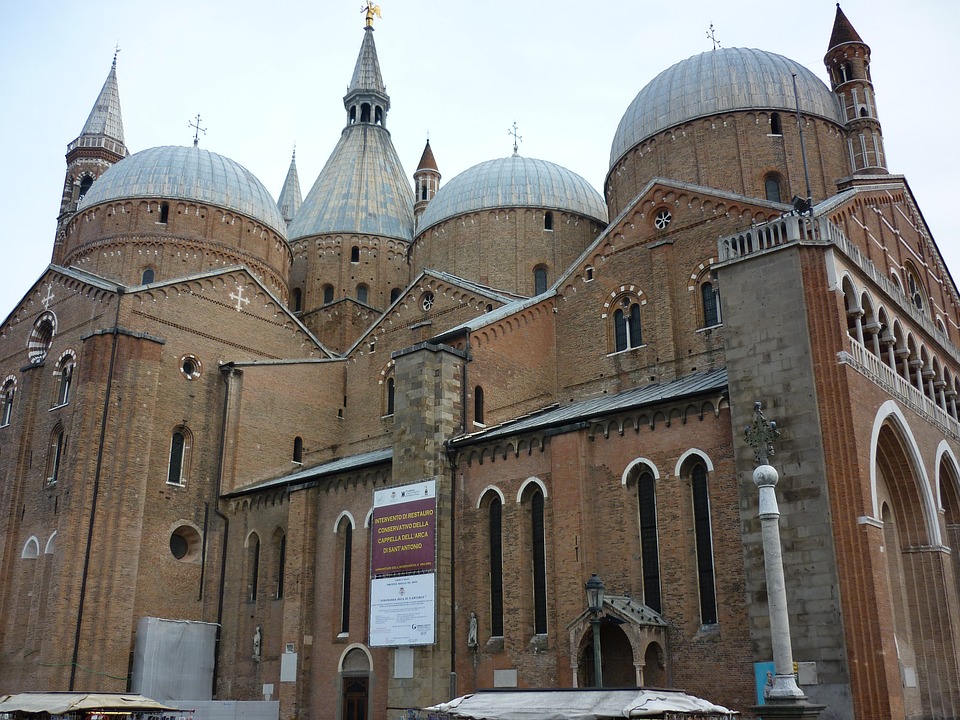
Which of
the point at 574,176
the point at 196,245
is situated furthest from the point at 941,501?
the point at 196,245

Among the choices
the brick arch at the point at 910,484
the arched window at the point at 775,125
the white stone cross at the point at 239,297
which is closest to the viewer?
the brick arch at the point at 910,484

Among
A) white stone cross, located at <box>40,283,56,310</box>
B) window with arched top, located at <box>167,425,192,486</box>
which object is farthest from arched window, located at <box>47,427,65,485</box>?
white stone cross, located at <box>40,283,56,310</box>

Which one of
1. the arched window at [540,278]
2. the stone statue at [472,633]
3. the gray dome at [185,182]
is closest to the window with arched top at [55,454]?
the gray dome at [185,182]

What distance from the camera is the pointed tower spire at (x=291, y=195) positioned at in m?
57.2

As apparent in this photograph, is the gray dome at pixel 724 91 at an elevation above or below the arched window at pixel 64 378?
above

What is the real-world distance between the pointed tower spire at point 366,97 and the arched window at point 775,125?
79.6 ft

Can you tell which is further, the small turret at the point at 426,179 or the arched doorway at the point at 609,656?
the small turret at the point at 426,179

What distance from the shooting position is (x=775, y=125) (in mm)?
31859

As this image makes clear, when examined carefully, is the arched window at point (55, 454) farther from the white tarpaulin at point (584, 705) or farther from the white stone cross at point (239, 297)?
the white tarpaulin at point (584, 705)

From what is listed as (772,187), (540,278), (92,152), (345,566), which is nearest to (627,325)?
(772,187)

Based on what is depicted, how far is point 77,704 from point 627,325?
1728cm

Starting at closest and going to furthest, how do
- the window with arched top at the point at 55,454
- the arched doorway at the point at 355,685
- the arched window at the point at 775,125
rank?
the arched doorway at the point at 355,685 → the window with arched top at the point at 55,454 → the arched window at the point at 775,125

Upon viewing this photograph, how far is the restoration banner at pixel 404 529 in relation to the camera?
24109 millimetres

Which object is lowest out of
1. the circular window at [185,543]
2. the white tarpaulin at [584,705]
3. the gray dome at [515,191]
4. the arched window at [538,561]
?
the white tarpaulin at [584,705]
